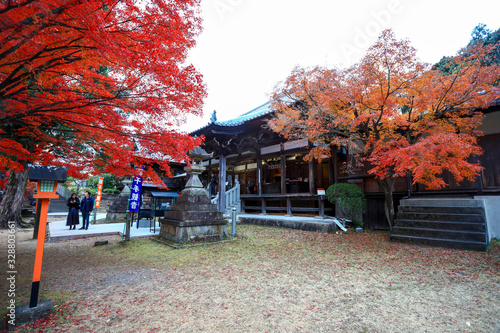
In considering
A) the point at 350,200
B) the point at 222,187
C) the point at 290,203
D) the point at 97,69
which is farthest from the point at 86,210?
the point at 350,200

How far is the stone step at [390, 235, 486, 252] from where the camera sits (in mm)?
5627

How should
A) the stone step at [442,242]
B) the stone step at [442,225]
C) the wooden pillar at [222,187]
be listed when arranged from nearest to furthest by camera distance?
the stone step at [442,242] < the stone step at [442,225] < the wooden pillar at [222,187]

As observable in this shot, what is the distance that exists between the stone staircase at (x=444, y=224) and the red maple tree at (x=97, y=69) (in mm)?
6887

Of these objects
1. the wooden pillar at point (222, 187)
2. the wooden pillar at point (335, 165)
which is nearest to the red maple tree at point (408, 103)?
the wooden pillar at point (335, 165)

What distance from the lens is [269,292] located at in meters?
3.37

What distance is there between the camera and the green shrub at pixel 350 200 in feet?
28.5

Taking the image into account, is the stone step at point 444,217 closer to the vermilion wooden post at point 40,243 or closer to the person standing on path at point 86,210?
the vermilion wooden post at point 40,243

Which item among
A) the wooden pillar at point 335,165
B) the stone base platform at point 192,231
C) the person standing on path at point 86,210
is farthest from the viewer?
the wooden pillar at point 335,165

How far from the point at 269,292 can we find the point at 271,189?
34.9 feet

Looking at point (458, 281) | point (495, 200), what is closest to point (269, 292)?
point (458, 281)

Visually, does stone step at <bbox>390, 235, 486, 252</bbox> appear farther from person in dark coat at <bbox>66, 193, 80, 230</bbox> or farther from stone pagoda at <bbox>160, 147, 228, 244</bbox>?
person in dark coat at <bbox>66, 193, 80, 230</bbox>

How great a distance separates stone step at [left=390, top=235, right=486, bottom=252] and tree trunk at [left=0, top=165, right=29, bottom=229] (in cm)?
1606

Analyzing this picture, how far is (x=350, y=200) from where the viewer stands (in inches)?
342

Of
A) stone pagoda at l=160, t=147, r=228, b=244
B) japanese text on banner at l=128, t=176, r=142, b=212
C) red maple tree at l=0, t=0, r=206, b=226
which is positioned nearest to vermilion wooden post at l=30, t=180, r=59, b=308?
red maple tree at l=0, t=0, r=206, b=226
